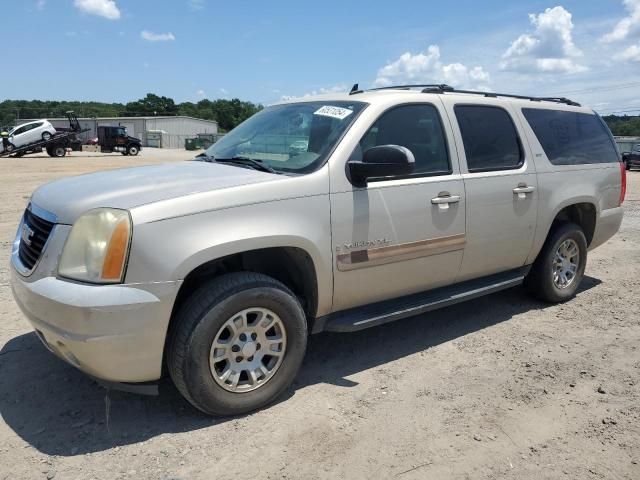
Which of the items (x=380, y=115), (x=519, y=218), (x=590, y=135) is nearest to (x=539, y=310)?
(x=519, y=218)

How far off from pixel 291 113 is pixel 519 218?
2.10 m

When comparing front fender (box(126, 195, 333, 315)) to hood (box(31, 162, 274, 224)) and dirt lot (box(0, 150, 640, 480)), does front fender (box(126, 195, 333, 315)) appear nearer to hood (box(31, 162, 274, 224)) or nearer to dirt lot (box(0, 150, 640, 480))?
hood (box(31, 162, 274, 224))

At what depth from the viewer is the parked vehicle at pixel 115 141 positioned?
133 feet

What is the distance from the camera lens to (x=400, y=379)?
3717 mm

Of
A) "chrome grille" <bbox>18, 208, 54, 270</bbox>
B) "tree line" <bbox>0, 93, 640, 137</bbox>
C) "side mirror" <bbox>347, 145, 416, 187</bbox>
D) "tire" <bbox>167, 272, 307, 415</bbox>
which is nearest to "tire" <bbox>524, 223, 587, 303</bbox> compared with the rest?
"side mirror" <bbox>347, 145, 416, 187</bbox>

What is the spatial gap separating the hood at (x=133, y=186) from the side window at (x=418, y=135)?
0.92 metres

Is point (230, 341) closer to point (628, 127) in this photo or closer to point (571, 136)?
point (571, 136)

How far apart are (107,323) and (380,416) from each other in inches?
65.3

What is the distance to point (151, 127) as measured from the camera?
260 feet

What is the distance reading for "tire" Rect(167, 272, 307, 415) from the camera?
291cm

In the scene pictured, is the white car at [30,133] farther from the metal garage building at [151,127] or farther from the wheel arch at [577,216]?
the wheel arch at [577,216]

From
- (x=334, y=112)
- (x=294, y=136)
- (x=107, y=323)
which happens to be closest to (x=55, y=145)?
(x=294, y=136)

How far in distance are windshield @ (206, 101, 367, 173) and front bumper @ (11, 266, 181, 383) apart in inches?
49.2

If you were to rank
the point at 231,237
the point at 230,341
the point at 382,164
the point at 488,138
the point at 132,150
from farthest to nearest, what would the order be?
the point at 132,150 → the point at 488,138 → the point at 382,164 → the point at 230,341 → the point at 231,237
